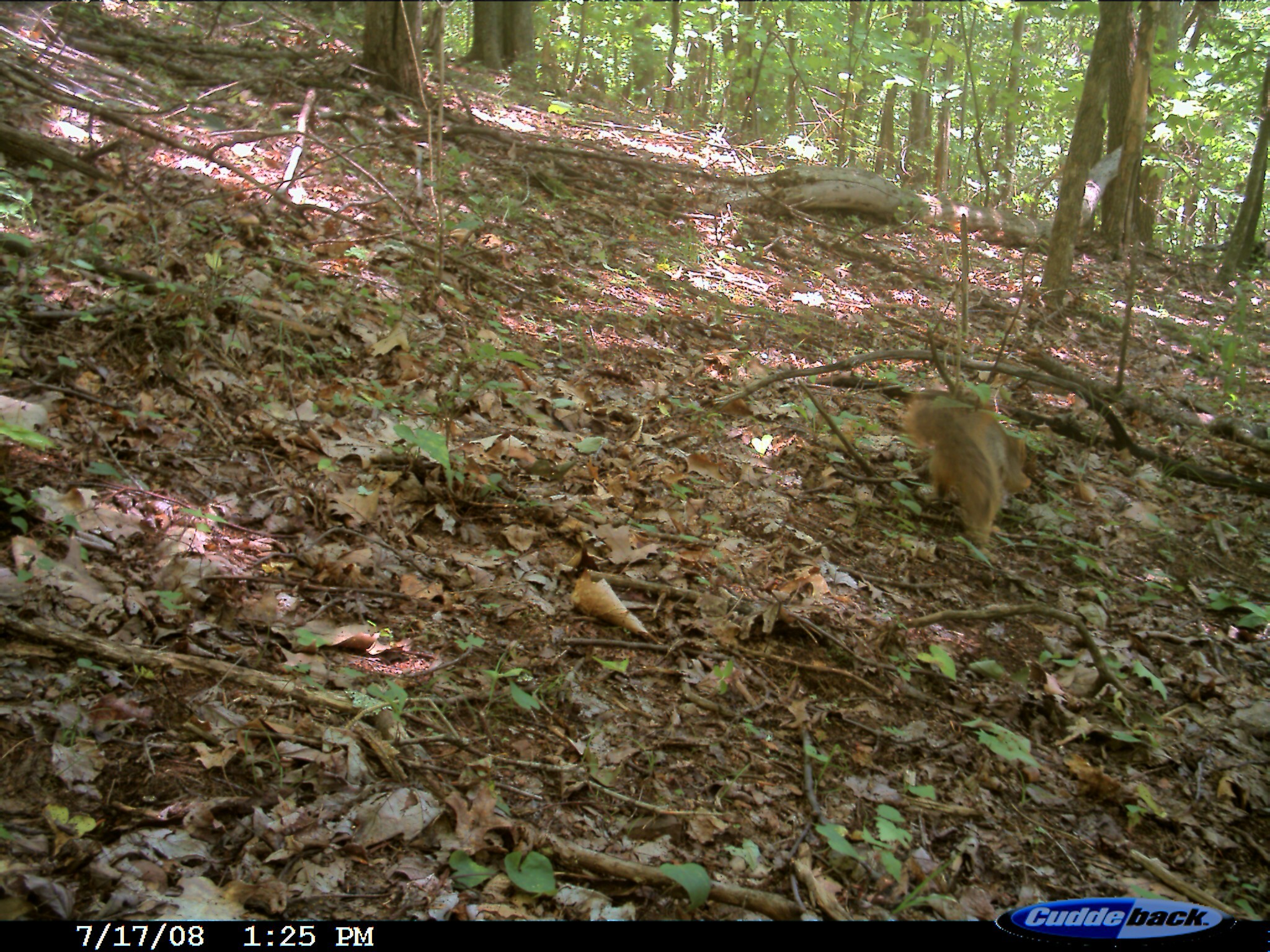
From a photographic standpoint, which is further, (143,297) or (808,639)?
(143,297)

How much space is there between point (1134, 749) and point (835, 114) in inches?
363

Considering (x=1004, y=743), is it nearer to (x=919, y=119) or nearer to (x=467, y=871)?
(x=467, y=871)

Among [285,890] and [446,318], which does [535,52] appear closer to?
[446,318]

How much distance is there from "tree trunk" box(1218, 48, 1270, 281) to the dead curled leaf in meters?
10.9

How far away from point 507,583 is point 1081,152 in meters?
6.95

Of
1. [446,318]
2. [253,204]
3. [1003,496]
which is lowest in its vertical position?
[1003,496]

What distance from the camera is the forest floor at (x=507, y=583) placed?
210 cm

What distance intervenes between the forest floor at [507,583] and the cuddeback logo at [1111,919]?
9 centimetres

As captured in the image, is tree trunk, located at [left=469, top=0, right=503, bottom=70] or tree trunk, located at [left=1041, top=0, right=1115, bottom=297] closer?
tree trunk, located at [left=1041, top=0, right=1115, bottom=297]

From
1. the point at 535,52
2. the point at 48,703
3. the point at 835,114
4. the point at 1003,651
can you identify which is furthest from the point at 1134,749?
the point at 535,52

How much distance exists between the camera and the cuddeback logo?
7.47ft

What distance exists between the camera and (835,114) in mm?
10414

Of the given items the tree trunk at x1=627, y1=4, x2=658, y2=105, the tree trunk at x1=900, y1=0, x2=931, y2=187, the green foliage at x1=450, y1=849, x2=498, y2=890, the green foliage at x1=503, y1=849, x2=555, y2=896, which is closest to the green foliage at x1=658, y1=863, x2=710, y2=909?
the green foliage at x1=503, y1=849, x2=555, y2=896

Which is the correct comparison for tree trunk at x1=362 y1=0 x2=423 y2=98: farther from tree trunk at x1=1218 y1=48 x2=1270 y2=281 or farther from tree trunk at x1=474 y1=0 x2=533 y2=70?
tree trunk at x1=1218 y1=48 x2=1270 y2=281
